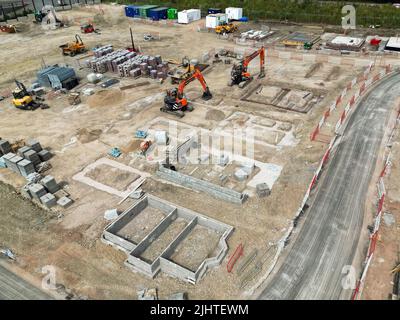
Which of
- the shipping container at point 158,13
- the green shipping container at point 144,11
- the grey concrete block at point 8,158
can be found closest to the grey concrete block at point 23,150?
the grey concrete block at point 8,158

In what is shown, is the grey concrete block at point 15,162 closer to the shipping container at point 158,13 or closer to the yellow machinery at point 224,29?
the yellow machinery at point 224,29

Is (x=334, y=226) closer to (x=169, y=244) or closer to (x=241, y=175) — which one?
(x=241, y=175)

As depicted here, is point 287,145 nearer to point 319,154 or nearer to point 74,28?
point 319,154

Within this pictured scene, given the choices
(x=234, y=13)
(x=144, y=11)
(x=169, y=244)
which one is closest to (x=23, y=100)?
(x=169, y=244)

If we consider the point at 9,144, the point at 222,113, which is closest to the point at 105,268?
the point at 9,144

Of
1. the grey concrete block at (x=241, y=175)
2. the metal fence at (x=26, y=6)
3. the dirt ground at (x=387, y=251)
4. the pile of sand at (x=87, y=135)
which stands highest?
the metal fence at (x=26, y=6)

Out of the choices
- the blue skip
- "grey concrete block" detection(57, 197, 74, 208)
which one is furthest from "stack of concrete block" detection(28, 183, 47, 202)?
the blue skip
